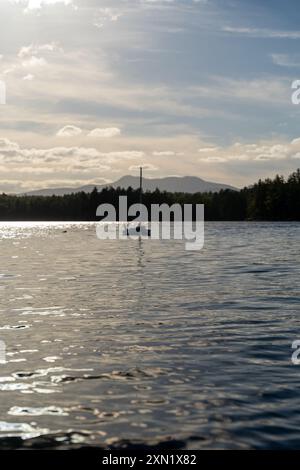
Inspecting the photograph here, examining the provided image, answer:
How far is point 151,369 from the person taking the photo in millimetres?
15562

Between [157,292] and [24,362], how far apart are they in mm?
15668

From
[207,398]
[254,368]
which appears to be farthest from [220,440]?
[254,368]

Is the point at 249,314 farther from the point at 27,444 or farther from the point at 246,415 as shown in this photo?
the point at 27,444

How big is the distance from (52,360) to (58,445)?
6.11 metres

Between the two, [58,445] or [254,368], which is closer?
[58,445]

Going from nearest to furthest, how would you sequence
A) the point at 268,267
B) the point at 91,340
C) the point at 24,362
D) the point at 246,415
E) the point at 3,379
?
1. the point at 246,415
2. the point at 3,379
3. the point at 24,362
4. the point at 91,340
5. the point at 268,267

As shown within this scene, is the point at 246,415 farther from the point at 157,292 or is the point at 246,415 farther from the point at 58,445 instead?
the point at 157,292

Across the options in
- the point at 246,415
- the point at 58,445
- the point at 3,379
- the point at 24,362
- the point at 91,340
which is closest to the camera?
the point at 58,445

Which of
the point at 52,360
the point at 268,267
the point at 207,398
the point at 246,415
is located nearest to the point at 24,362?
the point at 52,360

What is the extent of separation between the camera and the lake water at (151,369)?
1130cm

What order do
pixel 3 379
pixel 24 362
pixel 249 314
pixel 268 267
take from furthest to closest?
pixel 268 267 → pixel 249 314 → pixel 24 362 → pixel 3 379

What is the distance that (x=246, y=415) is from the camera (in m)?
12.1

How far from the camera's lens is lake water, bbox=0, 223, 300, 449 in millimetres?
11297

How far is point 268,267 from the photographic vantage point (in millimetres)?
46281
